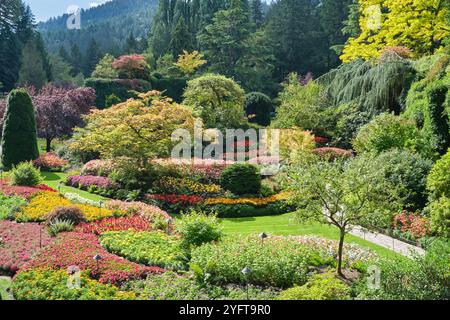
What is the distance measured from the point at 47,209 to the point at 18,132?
879cm

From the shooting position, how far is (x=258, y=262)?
9797mm

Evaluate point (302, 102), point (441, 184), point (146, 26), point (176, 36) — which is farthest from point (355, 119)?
point (146, 26)

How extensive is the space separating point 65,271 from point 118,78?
2778 cm

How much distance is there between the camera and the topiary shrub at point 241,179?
17.7 meters

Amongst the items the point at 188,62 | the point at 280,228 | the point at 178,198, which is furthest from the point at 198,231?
the point at 188,62

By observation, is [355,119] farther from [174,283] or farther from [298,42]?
[298,42]

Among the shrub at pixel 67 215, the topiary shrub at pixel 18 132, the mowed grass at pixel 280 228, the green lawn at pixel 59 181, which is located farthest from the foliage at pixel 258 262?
the topiary shrub at pixel 18 132

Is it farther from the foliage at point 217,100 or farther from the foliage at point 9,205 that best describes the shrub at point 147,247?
the foliage at point 217,100

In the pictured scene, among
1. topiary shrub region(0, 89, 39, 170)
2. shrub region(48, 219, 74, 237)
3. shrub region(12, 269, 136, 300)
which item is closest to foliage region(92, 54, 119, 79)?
topiary shrub region(0, 89, 39, 170)

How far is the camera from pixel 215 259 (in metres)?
9.96

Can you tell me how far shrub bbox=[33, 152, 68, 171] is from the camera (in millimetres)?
22734

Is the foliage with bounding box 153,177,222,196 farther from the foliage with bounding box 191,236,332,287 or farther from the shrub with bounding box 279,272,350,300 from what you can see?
the shrub with bounding box 279,272,350,300

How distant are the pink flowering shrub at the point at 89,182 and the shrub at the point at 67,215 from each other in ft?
15.9

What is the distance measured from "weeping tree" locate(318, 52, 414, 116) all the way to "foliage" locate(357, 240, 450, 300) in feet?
44.8
